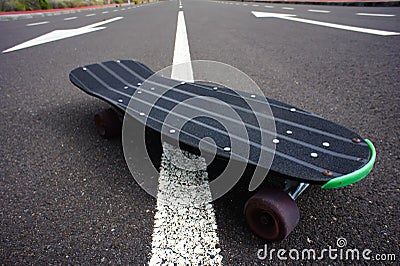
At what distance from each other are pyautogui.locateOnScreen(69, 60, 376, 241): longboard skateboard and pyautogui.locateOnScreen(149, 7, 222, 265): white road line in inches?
7.6

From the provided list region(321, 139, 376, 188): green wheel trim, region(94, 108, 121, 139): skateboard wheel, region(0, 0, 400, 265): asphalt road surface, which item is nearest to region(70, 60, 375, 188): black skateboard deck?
region(321, 139, 376, 188): green wheel trim

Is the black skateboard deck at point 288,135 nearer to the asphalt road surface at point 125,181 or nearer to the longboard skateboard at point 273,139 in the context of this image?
the longboard skateboard at point 273,139

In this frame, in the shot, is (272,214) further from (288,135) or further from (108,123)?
(108,123)

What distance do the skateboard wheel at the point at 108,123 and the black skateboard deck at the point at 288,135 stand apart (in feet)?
0.38

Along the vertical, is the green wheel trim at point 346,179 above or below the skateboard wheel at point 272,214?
above

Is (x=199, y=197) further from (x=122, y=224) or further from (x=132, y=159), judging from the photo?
(x=132, y=159)

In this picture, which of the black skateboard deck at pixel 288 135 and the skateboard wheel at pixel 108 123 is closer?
the black skateboard deck at pixel 288 135

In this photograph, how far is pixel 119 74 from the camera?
213 centimetres

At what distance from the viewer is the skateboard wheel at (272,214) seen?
3.27ft

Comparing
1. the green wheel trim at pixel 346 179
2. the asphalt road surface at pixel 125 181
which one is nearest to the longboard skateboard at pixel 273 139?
the green wheel trim at pixel 346 179

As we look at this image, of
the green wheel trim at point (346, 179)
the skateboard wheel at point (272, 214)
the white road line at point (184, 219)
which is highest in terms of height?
the green wheel trim at point (346, 179)

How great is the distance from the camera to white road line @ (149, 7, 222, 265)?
3.35 feet

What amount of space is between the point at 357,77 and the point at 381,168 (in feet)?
5.14

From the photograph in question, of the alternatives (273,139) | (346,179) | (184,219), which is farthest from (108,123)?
(346,179)
